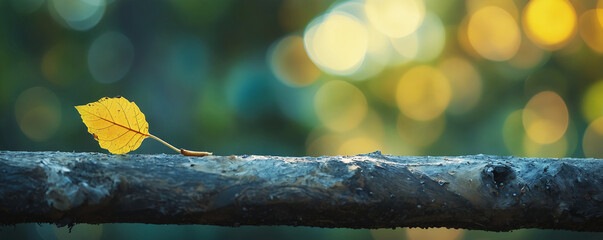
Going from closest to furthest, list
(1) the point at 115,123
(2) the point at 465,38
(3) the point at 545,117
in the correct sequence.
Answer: (1) the point at 115,123
(3) the point at 545,117
(2) the point at 465,38

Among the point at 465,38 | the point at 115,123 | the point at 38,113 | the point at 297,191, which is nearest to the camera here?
the point at 297,191

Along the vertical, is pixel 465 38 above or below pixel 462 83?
above

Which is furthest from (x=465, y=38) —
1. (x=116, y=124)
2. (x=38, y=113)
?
(x=116, y=124)

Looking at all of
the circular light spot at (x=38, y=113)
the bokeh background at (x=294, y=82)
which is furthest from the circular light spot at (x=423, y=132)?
the circular light spot at (x=38, y=113)

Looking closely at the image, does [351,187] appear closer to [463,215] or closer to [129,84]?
[463,215]

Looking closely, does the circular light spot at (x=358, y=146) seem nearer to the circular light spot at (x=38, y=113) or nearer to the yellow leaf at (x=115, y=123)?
the circular light spot at (x=38, y=113)

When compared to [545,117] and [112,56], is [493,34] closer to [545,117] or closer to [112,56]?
[545,117]

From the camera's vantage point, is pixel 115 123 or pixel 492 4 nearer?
pixel 115 123

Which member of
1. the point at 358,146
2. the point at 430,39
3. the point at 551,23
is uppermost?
the point at 551,23
